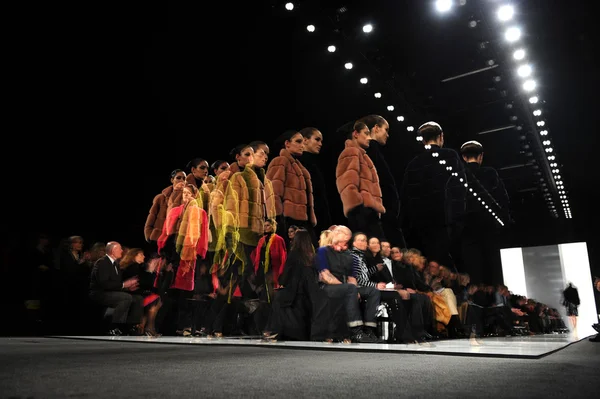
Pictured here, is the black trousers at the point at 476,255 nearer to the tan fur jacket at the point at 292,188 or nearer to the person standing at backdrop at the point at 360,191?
the person standing at backdrop at the point at 360,191

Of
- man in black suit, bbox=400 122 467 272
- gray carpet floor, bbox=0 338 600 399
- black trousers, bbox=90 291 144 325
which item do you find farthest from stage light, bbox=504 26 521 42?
black trousers, bbox=90 291 144 325

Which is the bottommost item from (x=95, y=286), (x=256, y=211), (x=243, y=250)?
(x=95, y=286)

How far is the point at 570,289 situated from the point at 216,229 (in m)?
10.4

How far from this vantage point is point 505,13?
503cm

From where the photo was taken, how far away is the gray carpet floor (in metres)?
1.35

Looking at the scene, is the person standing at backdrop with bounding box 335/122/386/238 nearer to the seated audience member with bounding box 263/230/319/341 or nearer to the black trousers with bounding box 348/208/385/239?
the black trousers with bounding box 348/208/385/239

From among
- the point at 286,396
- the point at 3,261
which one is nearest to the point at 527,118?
the point at 286,396

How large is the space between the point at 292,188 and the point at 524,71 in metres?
3.47

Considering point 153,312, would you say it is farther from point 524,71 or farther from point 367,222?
point 524,71

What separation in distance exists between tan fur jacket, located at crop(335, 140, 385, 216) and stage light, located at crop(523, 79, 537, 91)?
271 centimetres

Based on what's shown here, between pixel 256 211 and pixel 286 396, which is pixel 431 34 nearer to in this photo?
pixel 256 211

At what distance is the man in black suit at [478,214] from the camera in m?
7.28

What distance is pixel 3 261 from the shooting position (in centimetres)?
549

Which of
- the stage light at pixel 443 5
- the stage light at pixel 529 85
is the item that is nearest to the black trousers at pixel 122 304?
the stage light at pixel 443 5
